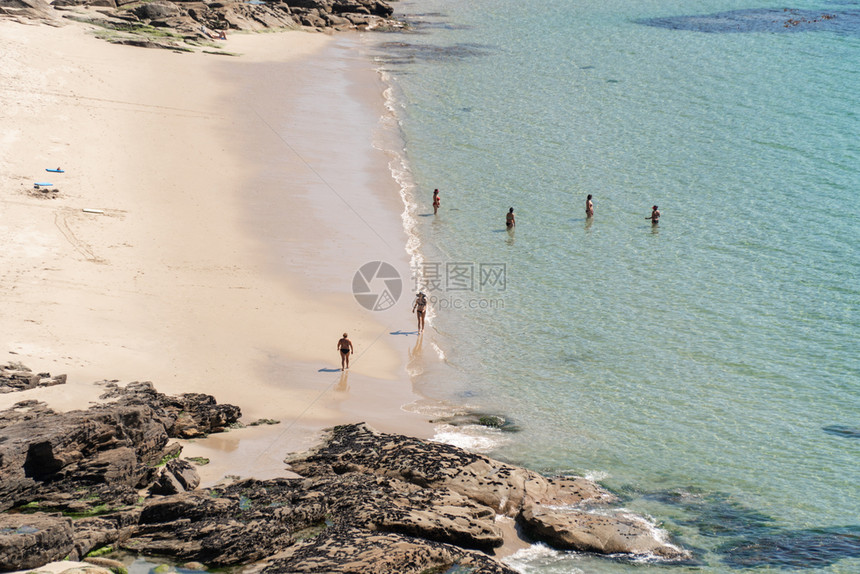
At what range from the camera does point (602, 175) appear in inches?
1357

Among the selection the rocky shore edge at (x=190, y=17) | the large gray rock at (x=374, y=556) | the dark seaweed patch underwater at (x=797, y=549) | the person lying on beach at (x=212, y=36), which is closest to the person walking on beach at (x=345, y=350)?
the large gray rock at (x=374, y=556)

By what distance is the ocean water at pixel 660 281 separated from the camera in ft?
53.3

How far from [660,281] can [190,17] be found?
39969 millimetres

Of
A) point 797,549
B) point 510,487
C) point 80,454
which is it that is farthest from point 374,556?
point 797,549

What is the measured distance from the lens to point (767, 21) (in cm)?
6650

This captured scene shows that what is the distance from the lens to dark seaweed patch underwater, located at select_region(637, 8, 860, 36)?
207 ft

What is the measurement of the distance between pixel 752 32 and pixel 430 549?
197 feet

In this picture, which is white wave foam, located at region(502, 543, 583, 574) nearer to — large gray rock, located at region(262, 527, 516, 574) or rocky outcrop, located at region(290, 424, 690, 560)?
rocky outcrop, located at region(290, 424, 690, 560)

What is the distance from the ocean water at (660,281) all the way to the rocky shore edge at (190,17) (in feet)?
38.6

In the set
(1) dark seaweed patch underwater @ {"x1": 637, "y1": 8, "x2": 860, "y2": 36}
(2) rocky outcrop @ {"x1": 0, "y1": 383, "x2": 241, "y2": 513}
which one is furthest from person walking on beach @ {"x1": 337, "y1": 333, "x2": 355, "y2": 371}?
(1) dark seaweed patch underwater @ {"x1": 637, "y1": 8, "x2": 860, "y2": 36}

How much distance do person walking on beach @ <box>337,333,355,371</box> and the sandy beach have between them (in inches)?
9.6

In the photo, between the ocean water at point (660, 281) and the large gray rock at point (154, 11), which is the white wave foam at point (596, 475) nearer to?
the ocean water at point (660, 281)

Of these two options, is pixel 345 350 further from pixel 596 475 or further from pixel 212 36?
pixel 212 36

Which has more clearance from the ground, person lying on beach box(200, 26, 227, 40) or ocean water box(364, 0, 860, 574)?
person lying on beach box(200, 26, 227, 40)
